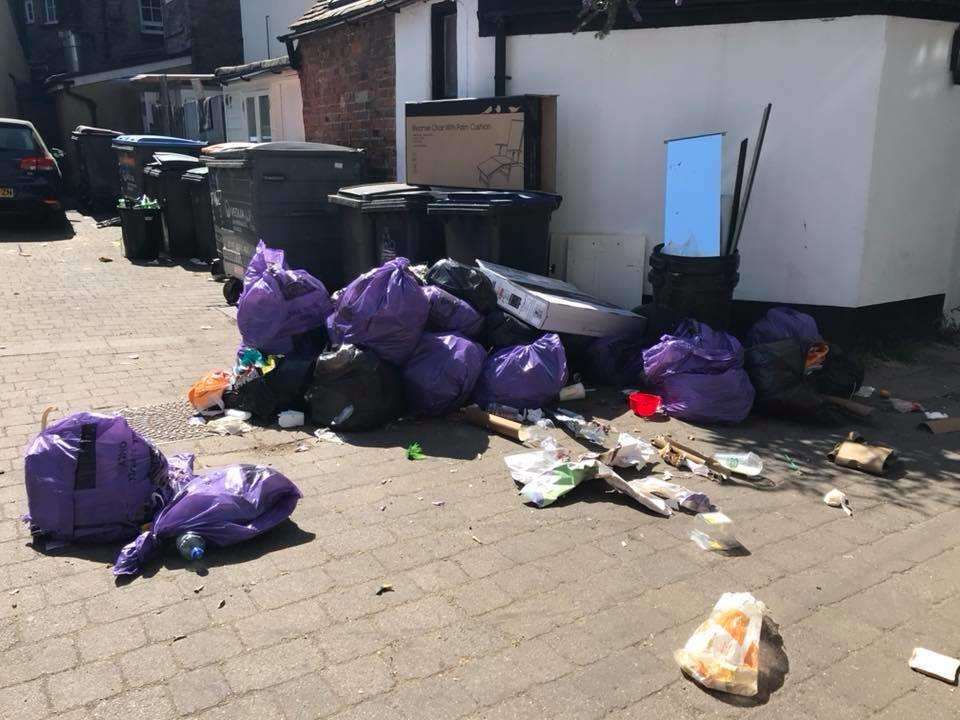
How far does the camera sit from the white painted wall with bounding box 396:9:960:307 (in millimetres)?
5848

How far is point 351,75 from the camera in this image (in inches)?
380

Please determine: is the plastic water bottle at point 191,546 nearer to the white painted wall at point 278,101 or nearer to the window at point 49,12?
the white painted wall at point 278,101

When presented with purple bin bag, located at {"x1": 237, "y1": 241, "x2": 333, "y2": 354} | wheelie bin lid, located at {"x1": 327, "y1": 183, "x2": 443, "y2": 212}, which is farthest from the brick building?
purple bin bag, located at {"x1": 237, "y1": 241, "x2": 333, "y2": 354}

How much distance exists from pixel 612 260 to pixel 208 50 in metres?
16.2

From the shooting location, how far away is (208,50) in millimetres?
19250

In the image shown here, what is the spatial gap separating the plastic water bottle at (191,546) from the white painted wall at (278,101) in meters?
9.22

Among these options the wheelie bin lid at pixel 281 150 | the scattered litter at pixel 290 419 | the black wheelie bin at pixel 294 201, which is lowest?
the scattered litter at pixel 290 419

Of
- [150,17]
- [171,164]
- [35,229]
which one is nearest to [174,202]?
[171,164]

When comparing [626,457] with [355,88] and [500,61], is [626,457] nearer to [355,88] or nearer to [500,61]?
[500,61]

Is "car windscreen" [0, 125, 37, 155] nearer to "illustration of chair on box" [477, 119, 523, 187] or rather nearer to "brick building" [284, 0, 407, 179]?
"brick building" [284, 0, 407, 179]

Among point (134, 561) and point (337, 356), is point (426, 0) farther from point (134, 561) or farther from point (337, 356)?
point (134, 561)

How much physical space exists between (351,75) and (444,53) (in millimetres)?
1951

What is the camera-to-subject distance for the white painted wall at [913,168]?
5.87 metres

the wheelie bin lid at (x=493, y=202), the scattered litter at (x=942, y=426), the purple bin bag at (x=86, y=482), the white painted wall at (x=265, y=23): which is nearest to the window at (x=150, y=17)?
the white painted wall at (x=265, y=23)
